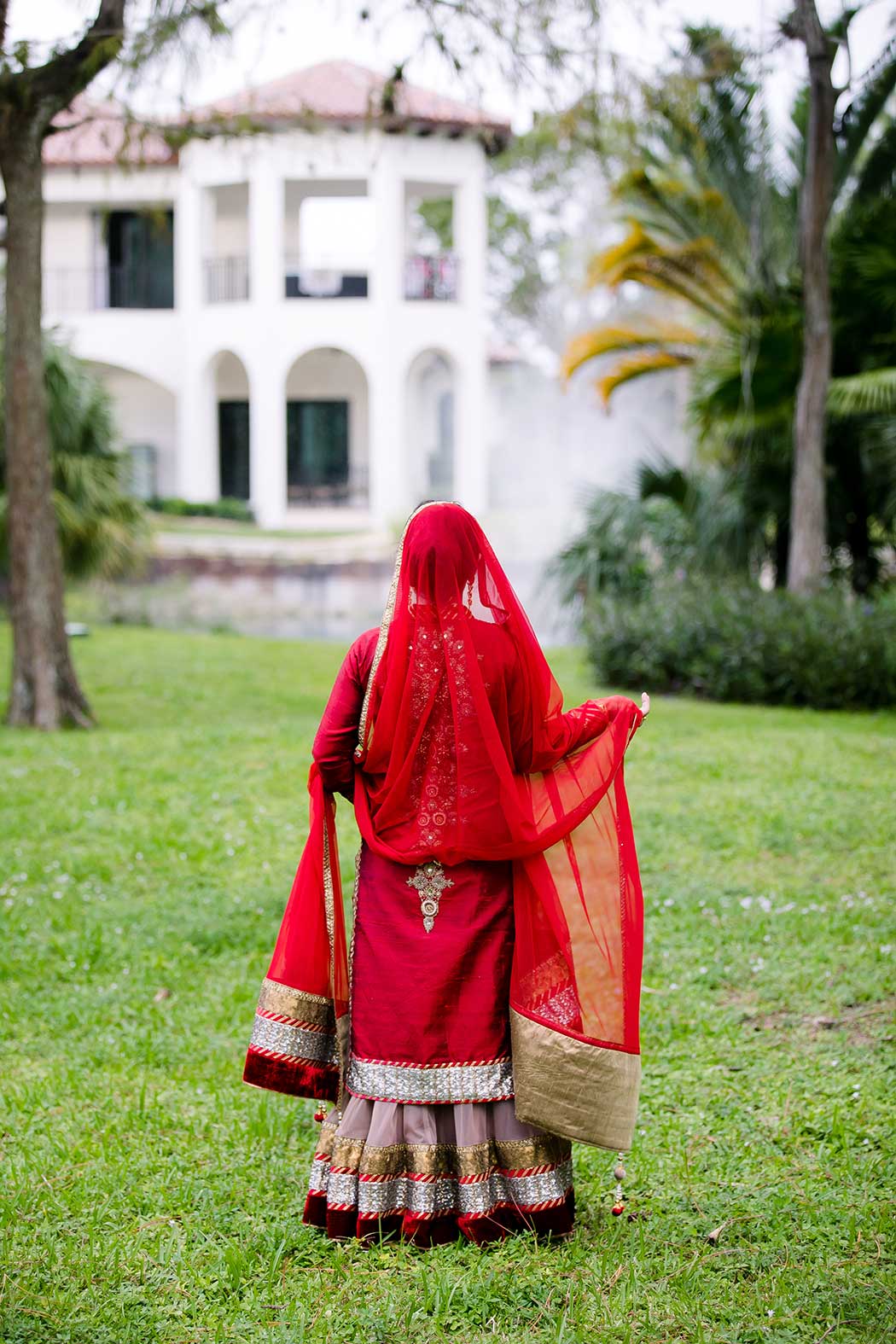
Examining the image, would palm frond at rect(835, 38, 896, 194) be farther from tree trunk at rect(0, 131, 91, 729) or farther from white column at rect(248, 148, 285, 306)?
white column at rect(248, 148, 285, 306)

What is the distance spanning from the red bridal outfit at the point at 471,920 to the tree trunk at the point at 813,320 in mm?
8406

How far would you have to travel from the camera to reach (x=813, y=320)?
10641 mm

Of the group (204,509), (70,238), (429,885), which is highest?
(70,238)

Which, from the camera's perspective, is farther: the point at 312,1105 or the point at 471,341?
the point at 471,341

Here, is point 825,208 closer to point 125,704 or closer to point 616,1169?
point 125,704

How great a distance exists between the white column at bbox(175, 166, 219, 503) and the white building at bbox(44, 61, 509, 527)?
0.03 meters

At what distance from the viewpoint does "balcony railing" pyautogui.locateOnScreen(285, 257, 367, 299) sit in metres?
22.1

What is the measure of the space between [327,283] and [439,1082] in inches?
811

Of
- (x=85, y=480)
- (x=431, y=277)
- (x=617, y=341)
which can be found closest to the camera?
(x=617, y=341)

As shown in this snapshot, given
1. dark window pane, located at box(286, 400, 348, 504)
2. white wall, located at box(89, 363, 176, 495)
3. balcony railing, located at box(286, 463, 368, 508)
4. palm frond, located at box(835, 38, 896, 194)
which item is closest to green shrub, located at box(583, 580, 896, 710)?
palm frond, located at box(835, 38, 896, 194)

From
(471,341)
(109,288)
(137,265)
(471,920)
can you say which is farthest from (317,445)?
(471,920)

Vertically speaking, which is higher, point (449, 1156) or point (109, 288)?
point (109, 288)

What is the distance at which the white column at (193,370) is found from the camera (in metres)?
22.1

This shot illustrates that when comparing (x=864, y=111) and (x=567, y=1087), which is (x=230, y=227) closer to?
(x=864, y=111)
